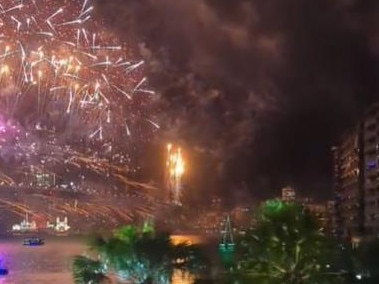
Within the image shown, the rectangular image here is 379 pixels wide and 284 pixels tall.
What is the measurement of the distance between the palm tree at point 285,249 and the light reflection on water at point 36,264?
85.2ft

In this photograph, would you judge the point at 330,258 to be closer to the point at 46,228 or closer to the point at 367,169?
the point at 367,169

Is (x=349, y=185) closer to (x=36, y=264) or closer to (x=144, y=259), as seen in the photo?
(x=36, y=264)

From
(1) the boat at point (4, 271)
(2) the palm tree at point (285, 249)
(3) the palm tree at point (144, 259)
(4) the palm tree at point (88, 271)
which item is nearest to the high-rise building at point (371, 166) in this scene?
(1) the boat at point (4, 271)

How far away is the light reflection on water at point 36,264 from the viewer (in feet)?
240

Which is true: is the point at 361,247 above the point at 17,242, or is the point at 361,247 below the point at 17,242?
below

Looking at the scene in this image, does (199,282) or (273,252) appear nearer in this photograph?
(273,252)

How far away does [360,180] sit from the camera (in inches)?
4151

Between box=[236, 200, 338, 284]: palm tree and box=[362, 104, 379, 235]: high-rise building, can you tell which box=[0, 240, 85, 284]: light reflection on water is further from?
box=[236, 200, 338, 284]: palm tree

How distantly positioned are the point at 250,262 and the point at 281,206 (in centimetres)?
176

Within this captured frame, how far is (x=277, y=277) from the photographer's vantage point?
68.6 feet

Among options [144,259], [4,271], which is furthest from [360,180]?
[144,259]

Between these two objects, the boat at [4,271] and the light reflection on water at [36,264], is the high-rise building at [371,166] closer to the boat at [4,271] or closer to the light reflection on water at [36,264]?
the light reflection on water at [36,264]

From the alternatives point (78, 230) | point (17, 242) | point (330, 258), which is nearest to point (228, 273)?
point (330, 258)

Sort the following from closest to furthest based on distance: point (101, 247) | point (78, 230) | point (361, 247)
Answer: point (101, 247) < point (361, 247) < point (78, 230)
